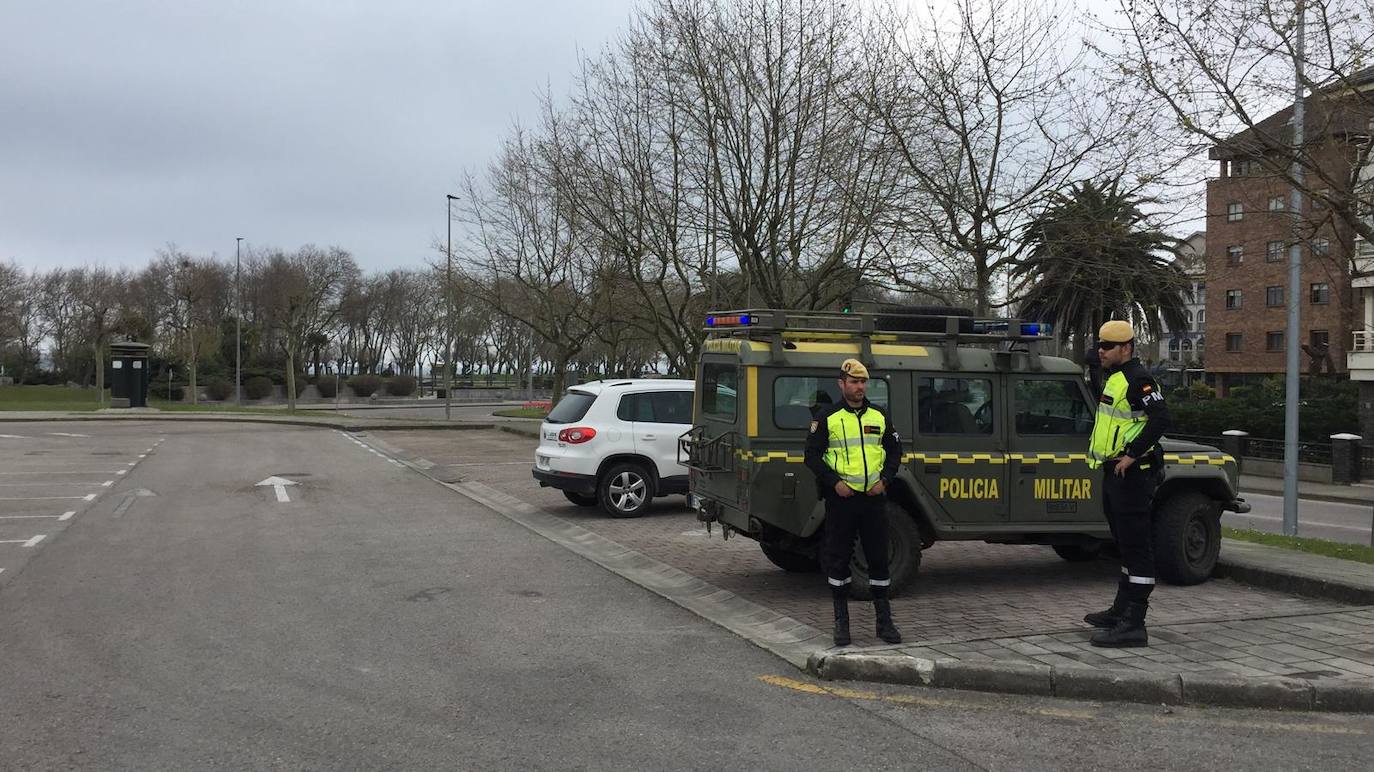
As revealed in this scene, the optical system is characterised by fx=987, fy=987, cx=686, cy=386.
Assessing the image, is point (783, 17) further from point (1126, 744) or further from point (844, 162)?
point (1126, 744)

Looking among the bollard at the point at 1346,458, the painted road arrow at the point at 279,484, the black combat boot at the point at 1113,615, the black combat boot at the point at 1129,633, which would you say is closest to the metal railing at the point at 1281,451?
the bollard at the point at 1346,458

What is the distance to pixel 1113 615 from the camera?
619 cm

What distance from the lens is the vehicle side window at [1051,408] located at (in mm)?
7918

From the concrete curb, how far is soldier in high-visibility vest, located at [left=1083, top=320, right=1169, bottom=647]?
2.13ft

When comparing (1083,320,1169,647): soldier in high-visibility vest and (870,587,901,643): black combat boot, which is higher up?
(1083,320,1169,647): soldier in high-visibility vest

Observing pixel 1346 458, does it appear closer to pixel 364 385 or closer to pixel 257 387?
pixel 257 387

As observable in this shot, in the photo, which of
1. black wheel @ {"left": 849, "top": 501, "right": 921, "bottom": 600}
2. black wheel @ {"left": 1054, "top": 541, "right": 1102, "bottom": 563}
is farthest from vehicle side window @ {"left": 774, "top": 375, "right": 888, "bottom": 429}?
Result: black wheel @ {"left": 1054, "top": 541, "right": 1102, "bottom": 563}

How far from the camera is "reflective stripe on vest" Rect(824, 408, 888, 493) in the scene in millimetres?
5914

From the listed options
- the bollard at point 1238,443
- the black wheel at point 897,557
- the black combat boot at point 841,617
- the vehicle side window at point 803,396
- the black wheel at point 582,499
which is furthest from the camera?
the bollard at point 1238,443

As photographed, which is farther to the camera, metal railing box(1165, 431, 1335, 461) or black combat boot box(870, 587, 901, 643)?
metal railing box(1165, 431, 1335, 461)

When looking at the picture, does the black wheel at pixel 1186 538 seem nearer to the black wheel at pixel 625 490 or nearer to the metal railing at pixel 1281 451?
the black wheel at pixel 625 490

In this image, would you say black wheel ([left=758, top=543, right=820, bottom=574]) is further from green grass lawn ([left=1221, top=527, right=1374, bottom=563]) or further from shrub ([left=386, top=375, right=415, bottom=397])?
shrub ([left=386, top=375, right=415, bottom=397])

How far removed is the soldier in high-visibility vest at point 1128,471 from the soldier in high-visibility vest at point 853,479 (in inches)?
50.0

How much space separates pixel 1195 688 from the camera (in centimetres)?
521
